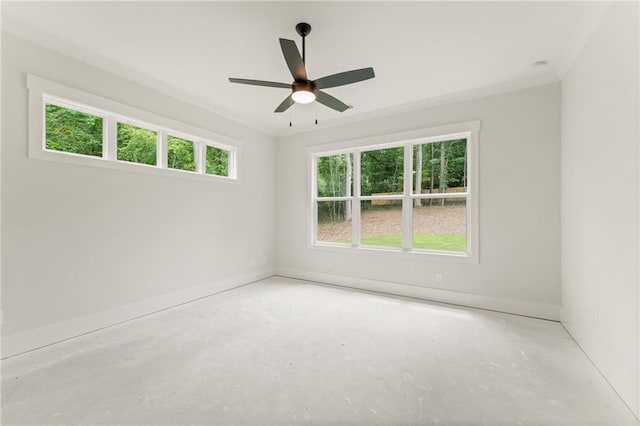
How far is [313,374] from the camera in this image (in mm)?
2137

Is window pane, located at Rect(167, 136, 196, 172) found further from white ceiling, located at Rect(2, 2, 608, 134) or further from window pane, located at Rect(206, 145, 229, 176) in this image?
white ceiling, located at Rect(2, 2, 608, 134)

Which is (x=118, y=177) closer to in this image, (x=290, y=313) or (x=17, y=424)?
(x=17, y=424)

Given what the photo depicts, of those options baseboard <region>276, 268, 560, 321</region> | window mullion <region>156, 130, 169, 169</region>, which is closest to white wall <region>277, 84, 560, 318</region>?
baseboard <region>276, 268, 560, 321</region>

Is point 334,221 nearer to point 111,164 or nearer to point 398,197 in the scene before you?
point 398,197

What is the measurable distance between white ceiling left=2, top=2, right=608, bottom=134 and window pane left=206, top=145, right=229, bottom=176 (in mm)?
1027

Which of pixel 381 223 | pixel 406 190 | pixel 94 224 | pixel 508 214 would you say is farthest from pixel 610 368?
pixel 94 224

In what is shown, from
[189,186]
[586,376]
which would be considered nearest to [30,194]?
[189,186]

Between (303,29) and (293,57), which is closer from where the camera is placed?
(293,57)

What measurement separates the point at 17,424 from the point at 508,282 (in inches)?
183

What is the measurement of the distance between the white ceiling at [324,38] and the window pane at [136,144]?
0.61m

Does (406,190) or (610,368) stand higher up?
(406,190)

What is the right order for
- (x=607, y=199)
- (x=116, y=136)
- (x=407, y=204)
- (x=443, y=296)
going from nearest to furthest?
(x=607, y=199) → (x=116, y=136) → (x=443, y=296) → (x=407, y=204)

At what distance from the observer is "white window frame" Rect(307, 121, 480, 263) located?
3750 mm

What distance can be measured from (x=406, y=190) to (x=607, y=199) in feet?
7.91
